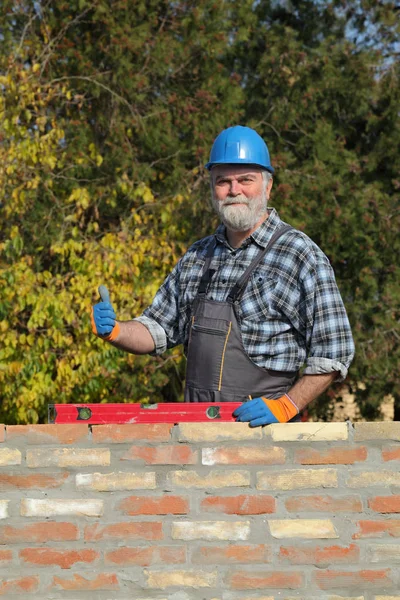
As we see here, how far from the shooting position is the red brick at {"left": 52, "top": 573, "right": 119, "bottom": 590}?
9.75ft

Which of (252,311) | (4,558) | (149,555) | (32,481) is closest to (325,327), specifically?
(252,311)

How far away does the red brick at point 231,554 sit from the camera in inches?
118

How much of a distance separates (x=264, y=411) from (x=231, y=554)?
0.48 meters

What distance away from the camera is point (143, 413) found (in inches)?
120

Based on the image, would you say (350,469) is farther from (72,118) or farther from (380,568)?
(72,118)

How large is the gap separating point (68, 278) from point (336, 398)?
2.78 meters

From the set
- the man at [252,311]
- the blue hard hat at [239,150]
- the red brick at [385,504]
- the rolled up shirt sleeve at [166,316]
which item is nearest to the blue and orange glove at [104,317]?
the man at [252,311]

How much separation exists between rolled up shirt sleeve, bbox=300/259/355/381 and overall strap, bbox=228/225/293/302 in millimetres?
222

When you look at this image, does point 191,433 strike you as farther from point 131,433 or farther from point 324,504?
point 324,504

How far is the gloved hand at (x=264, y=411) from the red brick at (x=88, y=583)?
672 millimetres

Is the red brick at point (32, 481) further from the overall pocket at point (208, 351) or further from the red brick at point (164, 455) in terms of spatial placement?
the overall pocket at point (208, 351)

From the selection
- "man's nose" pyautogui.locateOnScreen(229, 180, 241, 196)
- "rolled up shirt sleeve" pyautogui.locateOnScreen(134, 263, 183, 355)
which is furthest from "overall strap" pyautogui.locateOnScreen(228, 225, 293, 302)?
"rolled up shirt sleeve" pyautogui.locateOnScreen(134, 263, 183, 355)

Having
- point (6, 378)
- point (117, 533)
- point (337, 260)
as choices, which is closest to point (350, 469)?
point (117, 533)

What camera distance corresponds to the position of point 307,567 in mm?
2998
